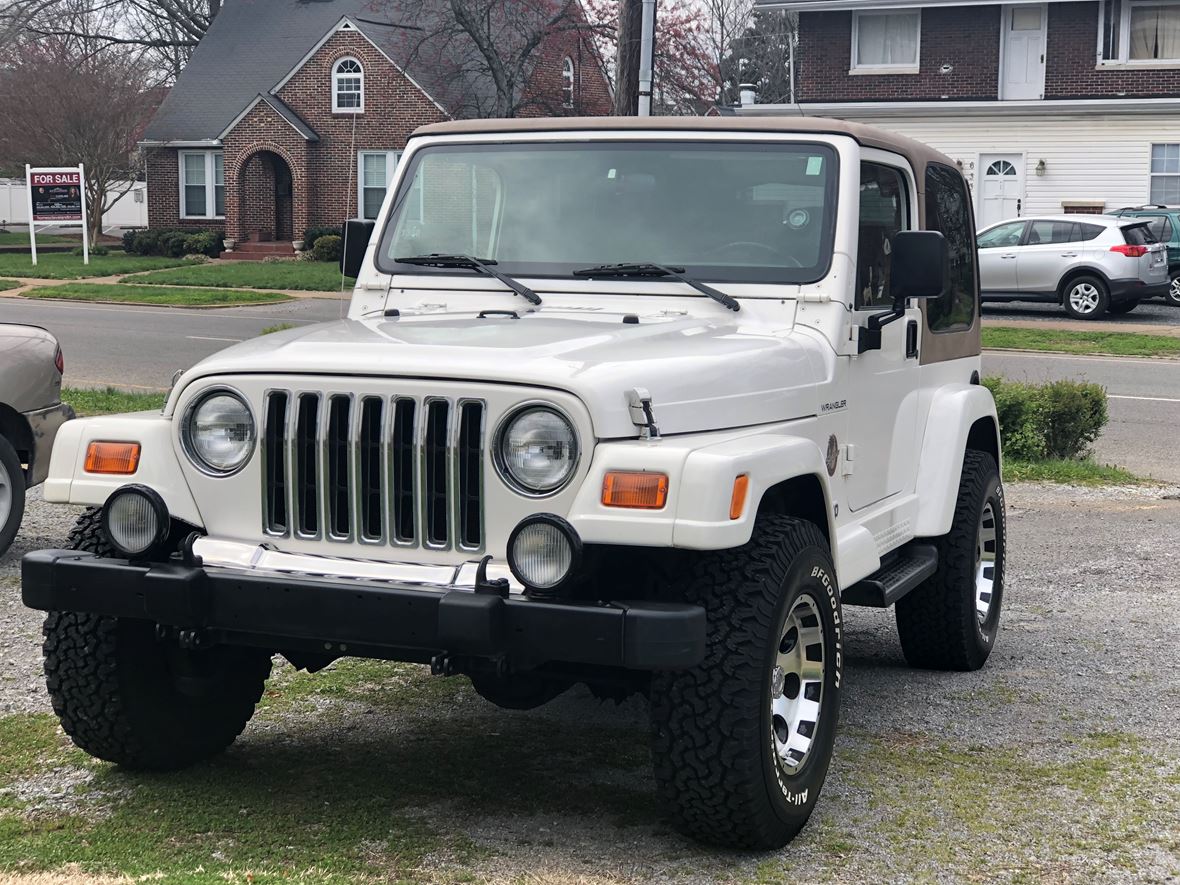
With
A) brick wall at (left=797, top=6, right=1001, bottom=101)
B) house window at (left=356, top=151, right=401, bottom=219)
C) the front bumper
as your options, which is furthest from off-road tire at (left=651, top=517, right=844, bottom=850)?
house window at (left=356, top=151, right=401, bottom=219)

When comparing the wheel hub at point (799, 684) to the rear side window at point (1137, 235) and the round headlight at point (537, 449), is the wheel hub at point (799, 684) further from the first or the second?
the rear side window at point (1137, 235)

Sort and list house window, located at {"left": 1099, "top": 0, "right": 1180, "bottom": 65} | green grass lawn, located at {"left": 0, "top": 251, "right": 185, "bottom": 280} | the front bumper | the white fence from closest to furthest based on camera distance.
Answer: the front bumper, house window, located at {"left": 1099, "top": 0, "right": 1180, "bottom": 65}, green grass lawn, located at {"left": 0, "top": 251, "right": 185, "bottom": 280}, the white fence

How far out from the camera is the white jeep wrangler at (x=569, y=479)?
407 centimetres

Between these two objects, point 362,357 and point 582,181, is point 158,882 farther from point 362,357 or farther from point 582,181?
point 582,181

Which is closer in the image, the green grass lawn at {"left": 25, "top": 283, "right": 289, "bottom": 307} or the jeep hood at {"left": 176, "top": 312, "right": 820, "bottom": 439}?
the jeep hood at {"left": 176, "top": 312, "right": 820, "bottom": 439}

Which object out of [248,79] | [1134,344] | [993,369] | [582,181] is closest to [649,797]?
[582,181]

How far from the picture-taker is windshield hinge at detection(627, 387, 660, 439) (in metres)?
4.15

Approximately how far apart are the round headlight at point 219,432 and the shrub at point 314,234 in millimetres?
38401

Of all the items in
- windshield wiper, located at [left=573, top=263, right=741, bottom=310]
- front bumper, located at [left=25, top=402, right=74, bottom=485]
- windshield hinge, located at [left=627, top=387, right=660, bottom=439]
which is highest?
windshield wiper, located at [left=573, top=263, right=741, bottom=310]

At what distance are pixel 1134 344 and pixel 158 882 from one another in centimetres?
1958

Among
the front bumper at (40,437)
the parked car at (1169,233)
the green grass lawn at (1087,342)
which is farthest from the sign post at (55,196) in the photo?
the front bumper at (40,437)

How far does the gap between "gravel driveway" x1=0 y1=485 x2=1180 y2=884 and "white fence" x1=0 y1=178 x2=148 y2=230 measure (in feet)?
188

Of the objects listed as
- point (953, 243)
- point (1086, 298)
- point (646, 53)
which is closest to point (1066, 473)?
point (953, 243)

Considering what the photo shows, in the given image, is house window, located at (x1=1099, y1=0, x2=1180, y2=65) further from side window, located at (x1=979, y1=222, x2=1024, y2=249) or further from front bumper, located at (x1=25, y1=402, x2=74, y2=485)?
front bumper, located at (x1=25, y1=402, x2=74, y2=485)
